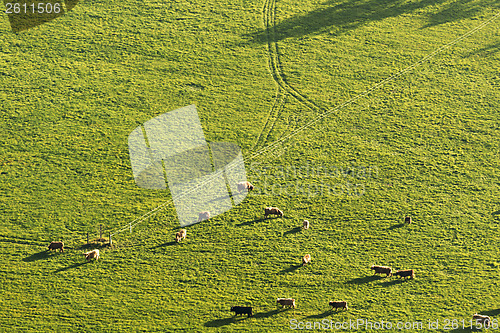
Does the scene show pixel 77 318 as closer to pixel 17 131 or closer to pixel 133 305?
pixel 133 305

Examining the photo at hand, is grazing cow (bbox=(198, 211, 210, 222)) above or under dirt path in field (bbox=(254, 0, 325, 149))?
under

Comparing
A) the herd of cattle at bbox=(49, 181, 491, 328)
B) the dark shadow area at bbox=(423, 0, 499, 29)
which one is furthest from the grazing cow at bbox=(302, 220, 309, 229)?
the dark shadow area at bbox=(423, 0, 499, 29)

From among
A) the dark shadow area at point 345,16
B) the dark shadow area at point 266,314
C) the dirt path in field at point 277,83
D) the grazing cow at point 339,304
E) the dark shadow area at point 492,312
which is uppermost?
the dark shadow area at point 345,16

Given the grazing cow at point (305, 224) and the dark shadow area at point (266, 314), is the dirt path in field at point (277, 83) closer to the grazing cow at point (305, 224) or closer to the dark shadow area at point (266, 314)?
the grazing cow at point (305, 224)

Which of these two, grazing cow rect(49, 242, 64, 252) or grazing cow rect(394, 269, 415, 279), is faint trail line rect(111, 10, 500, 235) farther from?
grazing cow rect(394, 269, 415, 279)

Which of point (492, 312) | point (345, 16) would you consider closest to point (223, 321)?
point (492, 312)

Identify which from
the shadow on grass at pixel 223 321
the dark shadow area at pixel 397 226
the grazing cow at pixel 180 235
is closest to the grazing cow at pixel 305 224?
the dark shadow area at pixel 397 226
